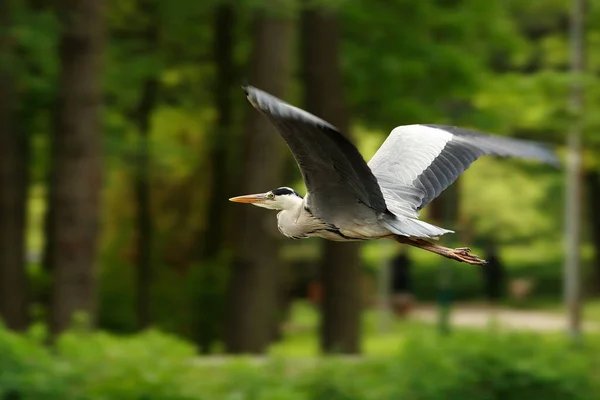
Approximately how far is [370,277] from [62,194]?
22.1 m

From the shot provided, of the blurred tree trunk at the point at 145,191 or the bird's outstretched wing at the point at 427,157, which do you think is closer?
the bird's outstretched wing at the point at 427,157

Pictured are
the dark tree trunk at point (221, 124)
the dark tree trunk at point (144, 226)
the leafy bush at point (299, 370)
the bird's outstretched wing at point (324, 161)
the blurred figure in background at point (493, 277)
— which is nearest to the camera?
the bird's outstretched wing at point (324, 161)

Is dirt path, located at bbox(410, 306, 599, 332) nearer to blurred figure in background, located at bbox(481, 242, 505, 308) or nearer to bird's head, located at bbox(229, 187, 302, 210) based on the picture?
blurred figure in background, located at bbox(481, 242, 505, 308)

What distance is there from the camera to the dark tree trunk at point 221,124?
67.5ft

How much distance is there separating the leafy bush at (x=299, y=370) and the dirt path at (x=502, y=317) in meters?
14.3

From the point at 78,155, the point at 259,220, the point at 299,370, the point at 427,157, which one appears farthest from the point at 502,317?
the point at 427,157

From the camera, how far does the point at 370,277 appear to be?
35062 mm

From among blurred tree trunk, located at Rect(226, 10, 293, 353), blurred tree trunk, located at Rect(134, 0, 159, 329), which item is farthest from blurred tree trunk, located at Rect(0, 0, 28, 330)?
blurred tree trunk, located at Rect(226, 10, 293, 353)

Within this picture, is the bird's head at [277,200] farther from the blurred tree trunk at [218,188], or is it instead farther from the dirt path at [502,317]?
the dirt path at [502,317]

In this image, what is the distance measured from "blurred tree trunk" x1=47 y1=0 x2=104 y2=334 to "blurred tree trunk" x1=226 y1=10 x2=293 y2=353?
6.55 feet

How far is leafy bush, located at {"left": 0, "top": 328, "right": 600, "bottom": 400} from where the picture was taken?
9078 millimetres

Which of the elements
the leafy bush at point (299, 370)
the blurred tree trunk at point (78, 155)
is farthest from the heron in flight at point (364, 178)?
the blurred tree trunk at point (78, 155)

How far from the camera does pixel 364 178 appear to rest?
4.08 meters

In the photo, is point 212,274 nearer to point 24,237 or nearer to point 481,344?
point 24,237
